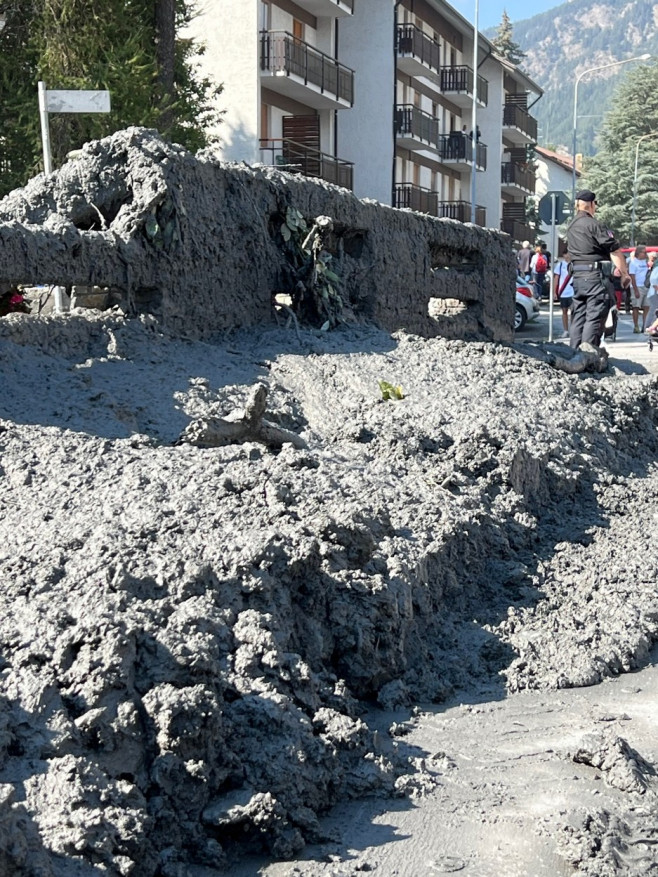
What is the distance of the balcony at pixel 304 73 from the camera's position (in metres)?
25.7

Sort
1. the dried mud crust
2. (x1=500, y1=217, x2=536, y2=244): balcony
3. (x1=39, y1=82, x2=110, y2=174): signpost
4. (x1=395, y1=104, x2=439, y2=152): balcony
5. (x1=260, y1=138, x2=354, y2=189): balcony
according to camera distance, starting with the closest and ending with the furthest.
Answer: the dried mud crust < (x1=39, y1=82, x2=110, y2=174): signpost < (x1=260, y1=138, x2=354, y2=189): balcony < (x1=395, y1=104, x2=439, y2=152): balcony < (x1=500, y1=217, x2=536, y2=244): balcony

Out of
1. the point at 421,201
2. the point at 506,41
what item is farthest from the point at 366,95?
the point at 506,41

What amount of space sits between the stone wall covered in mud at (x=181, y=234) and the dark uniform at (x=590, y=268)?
261 cm

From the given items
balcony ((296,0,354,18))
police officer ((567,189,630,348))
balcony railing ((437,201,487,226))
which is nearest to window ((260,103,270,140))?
balcony ((296,0,354,18))

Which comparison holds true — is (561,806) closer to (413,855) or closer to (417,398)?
(413,855)

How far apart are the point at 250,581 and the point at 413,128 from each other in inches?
1286

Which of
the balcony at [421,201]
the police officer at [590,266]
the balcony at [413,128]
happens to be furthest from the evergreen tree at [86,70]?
the balcony at [413,128]

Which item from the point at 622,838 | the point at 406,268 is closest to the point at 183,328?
the point at 406,268

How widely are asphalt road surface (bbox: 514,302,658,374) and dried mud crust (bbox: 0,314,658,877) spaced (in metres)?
6.03

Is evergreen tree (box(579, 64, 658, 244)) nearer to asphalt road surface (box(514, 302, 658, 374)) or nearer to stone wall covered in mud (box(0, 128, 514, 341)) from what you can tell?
asphalt road surface (box(514, 302, 658, 374))

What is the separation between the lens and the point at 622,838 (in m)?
2.79

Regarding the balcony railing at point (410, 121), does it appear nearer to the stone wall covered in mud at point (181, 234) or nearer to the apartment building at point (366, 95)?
the apartment building at point (366, 95)

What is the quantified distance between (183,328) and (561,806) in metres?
4.36

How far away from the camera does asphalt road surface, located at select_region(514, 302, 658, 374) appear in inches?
493
